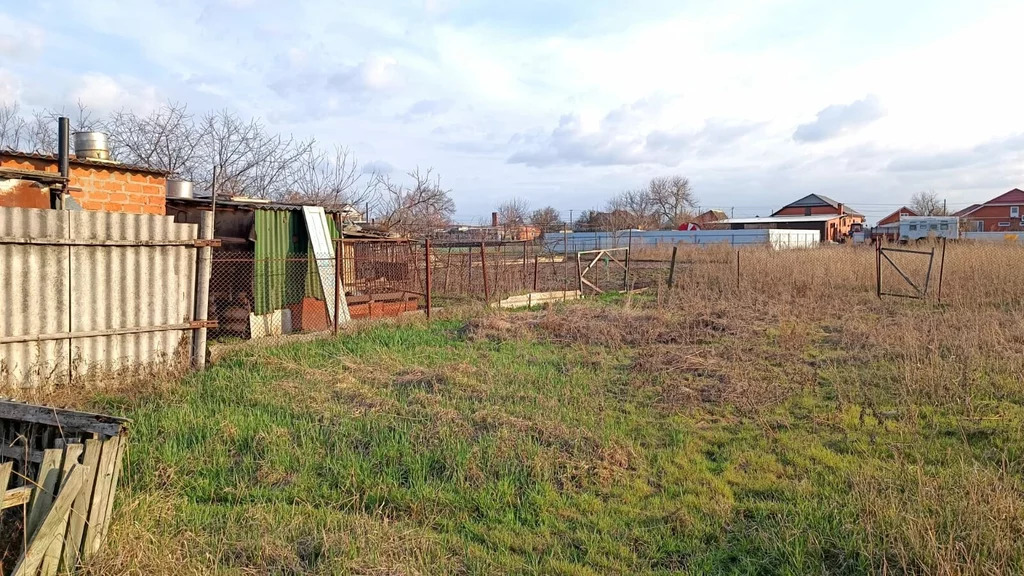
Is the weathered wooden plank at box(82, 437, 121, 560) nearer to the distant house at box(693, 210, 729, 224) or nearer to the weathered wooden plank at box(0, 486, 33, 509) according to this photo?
the weathered wooden plank at box(0, 486, 33, 509)

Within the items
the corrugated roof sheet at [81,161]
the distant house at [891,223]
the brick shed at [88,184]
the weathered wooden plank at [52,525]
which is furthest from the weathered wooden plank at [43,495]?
the distant house at [891,223]

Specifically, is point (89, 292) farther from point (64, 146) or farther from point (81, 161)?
point (81, 161)

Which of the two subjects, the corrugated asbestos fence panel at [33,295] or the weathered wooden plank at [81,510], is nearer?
the weathered wooden plank at [81,510]

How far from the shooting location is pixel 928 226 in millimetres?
53906

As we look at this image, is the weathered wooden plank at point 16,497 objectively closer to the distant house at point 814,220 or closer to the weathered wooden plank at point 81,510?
the weathered wooden plank at point 81,510

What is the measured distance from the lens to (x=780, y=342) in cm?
996

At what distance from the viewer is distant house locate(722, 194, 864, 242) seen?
62.9 meters

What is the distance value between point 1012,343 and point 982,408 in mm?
3641

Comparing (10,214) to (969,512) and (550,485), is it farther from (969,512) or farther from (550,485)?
(969,512)

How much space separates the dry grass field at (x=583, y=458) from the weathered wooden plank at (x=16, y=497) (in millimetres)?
533

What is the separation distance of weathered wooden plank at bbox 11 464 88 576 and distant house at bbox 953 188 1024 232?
265 feet

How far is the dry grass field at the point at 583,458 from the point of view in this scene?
11.9 feet

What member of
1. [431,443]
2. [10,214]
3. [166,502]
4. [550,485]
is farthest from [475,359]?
[10,214]

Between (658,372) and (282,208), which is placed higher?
(282,208)
